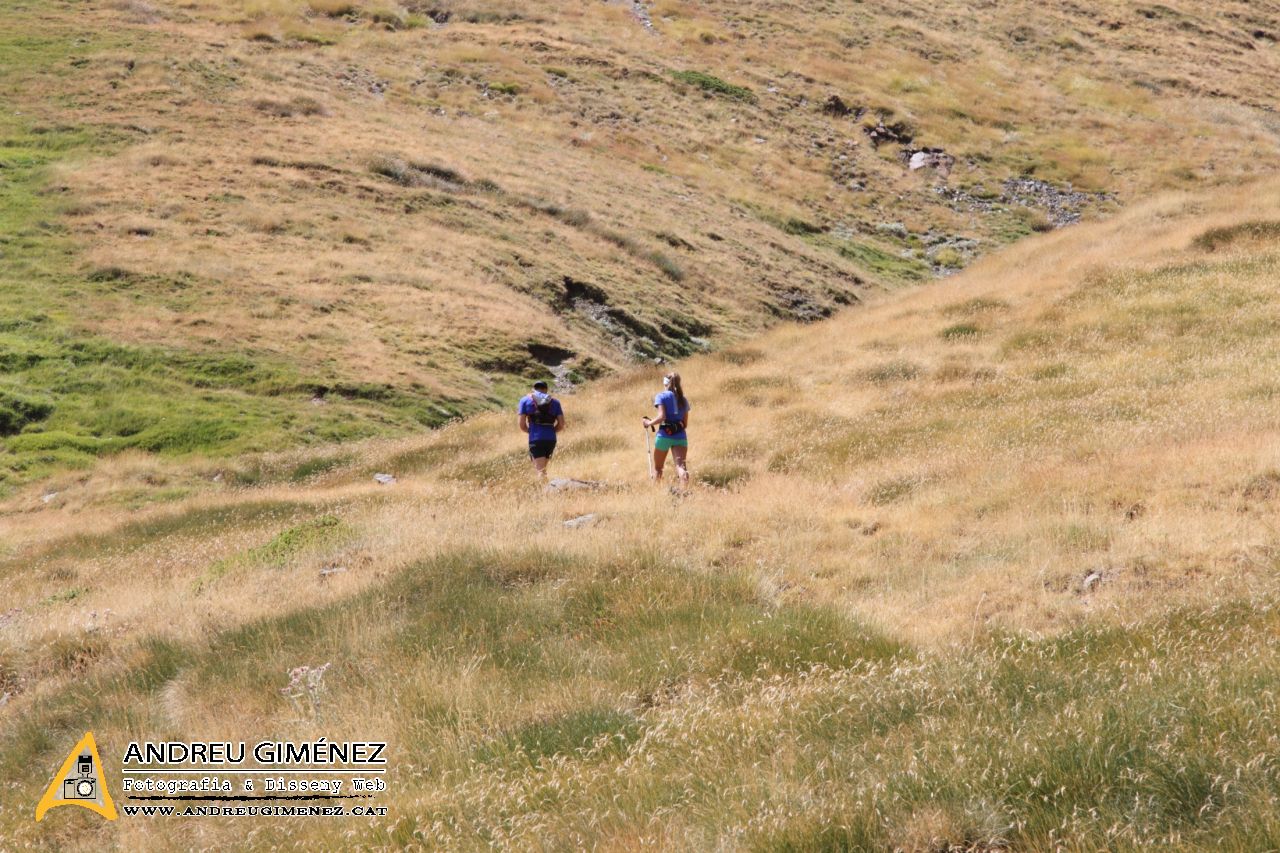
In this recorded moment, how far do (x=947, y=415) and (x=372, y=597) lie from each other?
37.8ft

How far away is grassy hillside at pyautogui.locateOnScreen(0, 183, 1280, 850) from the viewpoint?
4.21 meters

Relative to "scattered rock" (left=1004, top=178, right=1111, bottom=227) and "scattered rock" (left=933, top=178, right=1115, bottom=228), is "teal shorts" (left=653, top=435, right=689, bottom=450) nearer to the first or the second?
"scattered rock" (left=933, top=178, right=1115, bottom=228)

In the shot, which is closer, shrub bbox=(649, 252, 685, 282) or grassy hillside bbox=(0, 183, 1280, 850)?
grassy hillside bbox=(0, 183, 1280, 850)

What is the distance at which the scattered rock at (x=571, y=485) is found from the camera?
47.5 feet

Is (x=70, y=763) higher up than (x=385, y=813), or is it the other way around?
(x=385, y=813)

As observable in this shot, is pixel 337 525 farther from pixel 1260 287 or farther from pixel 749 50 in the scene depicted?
pixel 749 50

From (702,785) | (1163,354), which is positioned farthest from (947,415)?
(702,785)

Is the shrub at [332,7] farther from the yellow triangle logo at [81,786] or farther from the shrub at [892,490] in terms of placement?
the yellow triangle logo at [81,786]

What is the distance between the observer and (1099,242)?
2942 centimetres

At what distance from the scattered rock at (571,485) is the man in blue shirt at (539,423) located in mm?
679

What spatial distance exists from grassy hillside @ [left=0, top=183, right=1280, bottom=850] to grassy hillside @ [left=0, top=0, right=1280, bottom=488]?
8.43 meters

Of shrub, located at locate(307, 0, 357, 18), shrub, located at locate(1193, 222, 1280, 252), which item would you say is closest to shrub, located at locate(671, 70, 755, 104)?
shrub, located at locate(307, 0, 357, 18)

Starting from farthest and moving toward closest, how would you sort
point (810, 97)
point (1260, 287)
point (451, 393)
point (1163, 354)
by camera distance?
point (810, 97) < point (451, 393) < point (1260, 287) < point (1163, 354)

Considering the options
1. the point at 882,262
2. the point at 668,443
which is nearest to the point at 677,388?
the point at 668,443
